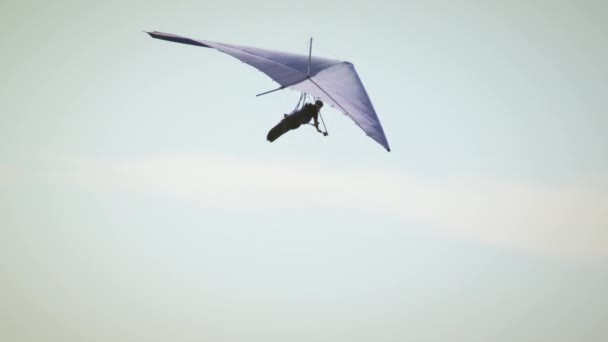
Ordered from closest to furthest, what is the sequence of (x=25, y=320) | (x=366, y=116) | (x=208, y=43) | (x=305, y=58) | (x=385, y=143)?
(x=385, y=143) → (x=366, y=116) → (x=208, y=43) → (x=305, y=58) → (x=25, y=320)

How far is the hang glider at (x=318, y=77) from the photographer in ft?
33.7

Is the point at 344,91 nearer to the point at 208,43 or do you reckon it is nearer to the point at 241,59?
the point at 241,59

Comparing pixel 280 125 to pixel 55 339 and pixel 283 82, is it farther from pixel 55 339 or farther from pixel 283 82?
pixel 55 339

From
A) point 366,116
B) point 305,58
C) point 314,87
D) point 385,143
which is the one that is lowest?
point 385,143

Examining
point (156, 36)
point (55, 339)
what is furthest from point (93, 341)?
point (156, 36)

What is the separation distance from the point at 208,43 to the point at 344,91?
3582 millimetres

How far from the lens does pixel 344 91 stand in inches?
457

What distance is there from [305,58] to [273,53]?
2.92 ft

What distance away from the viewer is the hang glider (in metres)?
10.3

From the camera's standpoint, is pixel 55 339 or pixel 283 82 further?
pixel 55 339

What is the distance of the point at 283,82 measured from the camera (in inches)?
400

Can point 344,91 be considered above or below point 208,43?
below

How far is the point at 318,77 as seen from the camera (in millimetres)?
11562

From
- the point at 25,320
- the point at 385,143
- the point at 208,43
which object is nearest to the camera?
the point at 385,143
